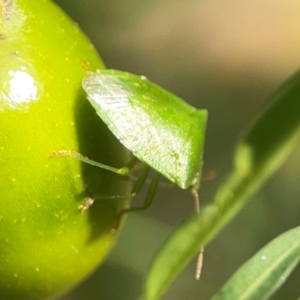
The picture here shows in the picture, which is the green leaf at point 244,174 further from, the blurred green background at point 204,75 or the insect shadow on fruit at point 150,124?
the blurred green background at point 204,75

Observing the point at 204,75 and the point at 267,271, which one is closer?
the point at 267,271

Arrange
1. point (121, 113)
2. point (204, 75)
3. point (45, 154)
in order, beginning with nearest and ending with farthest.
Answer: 1. point (45, 154)
2. point (121, 113)
3. point (204, 75)

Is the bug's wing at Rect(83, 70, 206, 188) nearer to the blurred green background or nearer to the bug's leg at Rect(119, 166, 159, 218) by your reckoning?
the bug's leg at Rect(119, 166, 159, 218)

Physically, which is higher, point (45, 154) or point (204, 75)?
point (45, 154)

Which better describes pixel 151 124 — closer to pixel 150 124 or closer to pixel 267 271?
pixel 150 124

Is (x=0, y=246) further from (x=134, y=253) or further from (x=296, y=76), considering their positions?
(x=134, y=253)

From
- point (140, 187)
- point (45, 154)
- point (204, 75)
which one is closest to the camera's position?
point (45, 154)

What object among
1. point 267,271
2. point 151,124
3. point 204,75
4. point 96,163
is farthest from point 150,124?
point 204,75
